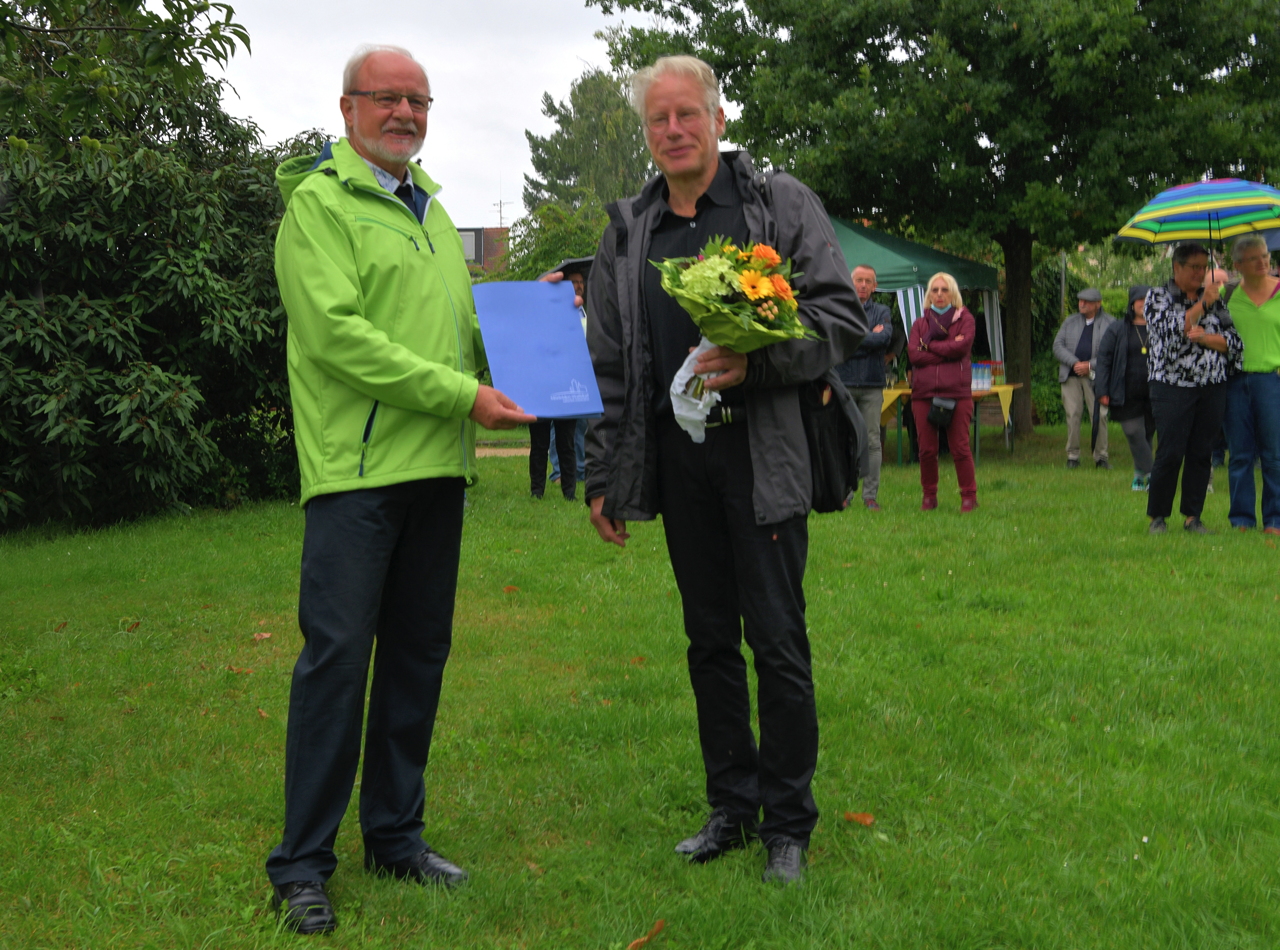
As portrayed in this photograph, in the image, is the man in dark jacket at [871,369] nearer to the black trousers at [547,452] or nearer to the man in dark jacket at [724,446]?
the black trousers at [547,452]

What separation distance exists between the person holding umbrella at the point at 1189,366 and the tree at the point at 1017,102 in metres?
6.34

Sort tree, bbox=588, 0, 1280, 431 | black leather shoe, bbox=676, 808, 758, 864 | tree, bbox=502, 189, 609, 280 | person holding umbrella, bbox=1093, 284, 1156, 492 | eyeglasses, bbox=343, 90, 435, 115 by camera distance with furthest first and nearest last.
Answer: tree, bbox=502, 189, 609, 280 < tree, bbox=588, 0, 1280, 431 < person holding umbrella, bbox=1093, 284, 1156, 492 < black leather shoe, bbox=676, 808, 758, 864 < eyeglasses, bbox=343, 90, 435, 115

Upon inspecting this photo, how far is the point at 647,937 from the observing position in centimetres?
321

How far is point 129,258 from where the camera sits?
11195 mm

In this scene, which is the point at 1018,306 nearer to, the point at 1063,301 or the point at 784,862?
the point at 1063,301

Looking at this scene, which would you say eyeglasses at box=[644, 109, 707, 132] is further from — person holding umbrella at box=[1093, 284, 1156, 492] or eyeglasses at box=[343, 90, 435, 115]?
person holding umbrella at box=[1093, 284, 1156, 492]

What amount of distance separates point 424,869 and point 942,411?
787cm

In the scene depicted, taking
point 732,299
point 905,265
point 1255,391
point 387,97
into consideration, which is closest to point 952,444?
point 1255,391

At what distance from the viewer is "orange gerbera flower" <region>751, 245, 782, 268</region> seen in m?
3.25

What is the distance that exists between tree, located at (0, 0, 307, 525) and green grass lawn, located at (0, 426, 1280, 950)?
2.65 metres

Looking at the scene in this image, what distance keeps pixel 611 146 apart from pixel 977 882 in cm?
5968

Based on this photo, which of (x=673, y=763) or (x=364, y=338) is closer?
(x=364, y=338)

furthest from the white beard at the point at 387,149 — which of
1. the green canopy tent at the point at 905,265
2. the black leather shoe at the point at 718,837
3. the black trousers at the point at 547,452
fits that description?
the green canopy tent at the point at 905,265

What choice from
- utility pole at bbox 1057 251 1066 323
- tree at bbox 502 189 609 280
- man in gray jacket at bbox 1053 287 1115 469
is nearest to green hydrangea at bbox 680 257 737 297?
man in gray jacket at bbox 1053 287 1115 469
